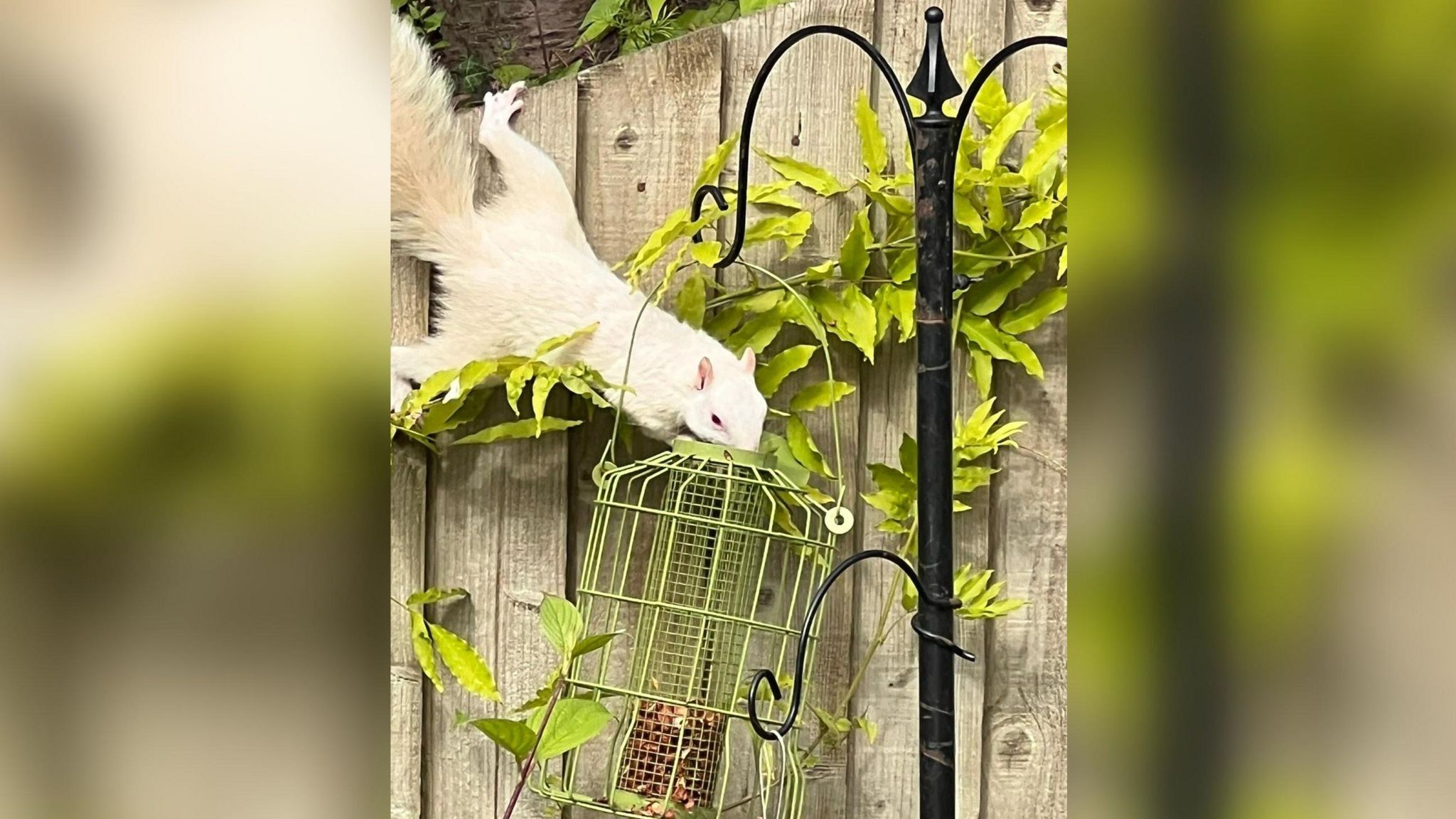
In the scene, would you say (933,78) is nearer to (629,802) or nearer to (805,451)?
(805,451)

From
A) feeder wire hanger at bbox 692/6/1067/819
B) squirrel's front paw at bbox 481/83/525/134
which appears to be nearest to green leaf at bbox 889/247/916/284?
feeder wire hanger at bbox 692/6/1067/819

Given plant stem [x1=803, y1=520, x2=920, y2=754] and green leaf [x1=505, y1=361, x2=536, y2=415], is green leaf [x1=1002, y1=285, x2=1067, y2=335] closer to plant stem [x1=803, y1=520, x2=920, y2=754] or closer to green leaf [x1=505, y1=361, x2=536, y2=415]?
plant stem [x1=803, y1=520, x2=920, y2=754]

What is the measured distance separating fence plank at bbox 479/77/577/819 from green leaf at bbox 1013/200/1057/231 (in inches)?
20.3

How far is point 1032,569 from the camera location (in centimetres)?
115

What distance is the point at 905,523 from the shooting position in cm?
111

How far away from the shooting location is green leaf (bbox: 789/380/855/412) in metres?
1.12

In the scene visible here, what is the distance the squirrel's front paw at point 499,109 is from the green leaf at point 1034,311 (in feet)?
1.82

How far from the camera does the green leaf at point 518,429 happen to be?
1.11m

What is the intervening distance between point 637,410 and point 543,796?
0.42 m

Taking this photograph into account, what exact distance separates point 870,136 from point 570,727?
2.13ft

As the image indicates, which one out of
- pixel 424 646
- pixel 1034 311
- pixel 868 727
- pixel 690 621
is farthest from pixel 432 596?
pixel 1034 311
